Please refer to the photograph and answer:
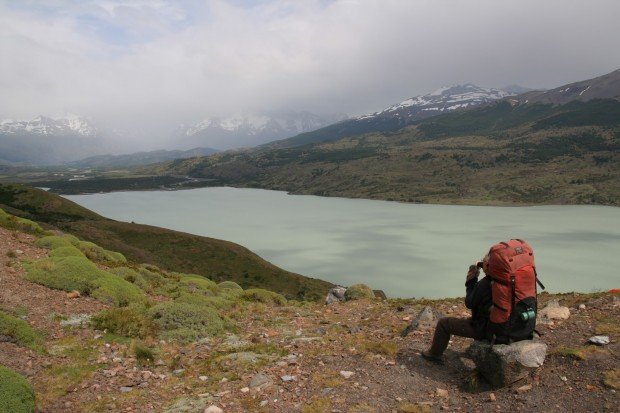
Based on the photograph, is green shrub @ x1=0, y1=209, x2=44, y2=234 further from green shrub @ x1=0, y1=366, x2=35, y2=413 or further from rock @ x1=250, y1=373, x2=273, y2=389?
rock @ x1=250, y1=373, x2=273, y2=389

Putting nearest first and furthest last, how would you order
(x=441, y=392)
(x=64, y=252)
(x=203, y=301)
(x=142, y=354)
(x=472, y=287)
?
(x=441, y=392) < (x=472, y=287) < (x=142, y=354) < (x=203, y=301) < (x=64, y=252)

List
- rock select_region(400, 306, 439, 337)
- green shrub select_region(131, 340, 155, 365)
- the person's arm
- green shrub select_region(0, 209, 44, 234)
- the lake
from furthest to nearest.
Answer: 1. the lake
2. green shrub select_region(0, 209, 44, 234)
3. rock select_region(400, 306, 439, 337)
4. green shrub select_region(131, 340, 155, 365)
5. the person's arm

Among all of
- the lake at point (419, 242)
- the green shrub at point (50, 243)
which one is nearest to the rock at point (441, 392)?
→ the green shrub at point (50, 243)

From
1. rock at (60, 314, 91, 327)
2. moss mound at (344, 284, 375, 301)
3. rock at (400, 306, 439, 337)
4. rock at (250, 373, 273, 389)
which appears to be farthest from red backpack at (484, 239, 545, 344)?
moss mound at (344, 284, 375, 301)

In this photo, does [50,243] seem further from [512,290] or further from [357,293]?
[512,290]

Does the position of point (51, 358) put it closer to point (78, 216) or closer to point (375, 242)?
point (78, 216)

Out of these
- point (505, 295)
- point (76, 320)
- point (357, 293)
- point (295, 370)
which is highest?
point (505, 295)

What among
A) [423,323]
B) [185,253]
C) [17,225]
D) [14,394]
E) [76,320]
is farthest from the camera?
[185,253]

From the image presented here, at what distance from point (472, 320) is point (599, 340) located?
3383 mm

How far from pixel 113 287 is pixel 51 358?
6210mm

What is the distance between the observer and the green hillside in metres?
73.8

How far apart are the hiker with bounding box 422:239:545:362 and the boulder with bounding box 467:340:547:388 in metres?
0.22

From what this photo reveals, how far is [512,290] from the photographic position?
339 inches

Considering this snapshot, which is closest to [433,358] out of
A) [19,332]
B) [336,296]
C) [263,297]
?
[19,332]
